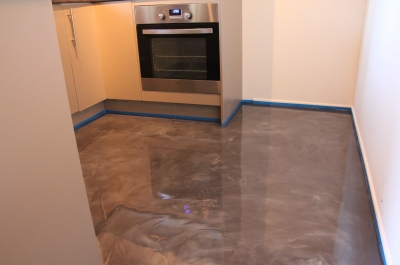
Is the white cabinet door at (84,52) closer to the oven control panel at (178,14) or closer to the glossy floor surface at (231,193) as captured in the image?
the glossy floor surface at (231,193)

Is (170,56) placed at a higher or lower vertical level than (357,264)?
higher

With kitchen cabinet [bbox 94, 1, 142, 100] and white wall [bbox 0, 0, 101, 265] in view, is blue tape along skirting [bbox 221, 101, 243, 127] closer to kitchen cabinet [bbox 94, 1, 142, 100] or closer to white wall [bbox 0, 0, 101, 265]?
Answer: kitchen cabinet [bbox 94, 1, 142, 100]

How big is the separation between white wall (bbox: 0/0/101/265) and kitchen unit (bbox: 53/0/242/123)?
196 centimetres

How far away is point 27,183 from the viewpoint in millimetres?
989

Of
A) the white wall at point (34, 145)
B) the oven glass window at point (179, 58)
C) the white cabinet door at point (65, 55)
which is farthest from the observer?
the oven glass window at point (179, 58)

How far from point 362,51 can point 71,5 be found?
2475mm

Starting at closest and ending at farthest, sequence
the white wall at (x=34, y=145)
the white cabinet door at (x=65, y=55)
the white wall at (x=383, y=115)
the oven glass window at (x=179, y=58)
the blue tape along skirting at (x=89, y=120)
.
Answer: the white wall at (x=34, y=145) → the white wall at (x=383, y=115) → the white cabinet door at (x=65, y=55) → the oven glass window at (x=179, y=58) → the blue tape along skirting at (x=89, y=120)

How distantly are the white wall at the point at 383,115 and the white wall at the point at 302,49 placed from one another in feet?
1.30

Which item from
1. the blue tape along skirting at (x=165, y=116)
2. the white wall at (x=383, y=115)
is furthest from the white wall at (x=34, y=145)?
the blue tape along skirting at (x=165, y=116)

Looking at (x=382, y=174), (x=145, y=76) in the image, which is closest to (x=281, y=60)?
(x=145, y=76)

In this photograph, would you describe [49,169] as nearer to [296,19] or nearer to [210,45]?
[210,45]

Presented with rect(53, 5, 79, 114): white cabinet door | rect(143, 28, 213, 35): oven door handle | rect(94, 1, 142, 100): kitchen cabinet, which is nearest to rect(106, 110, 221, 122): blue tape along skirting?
rect(94, 1, 142, 100): kitchen cabinet

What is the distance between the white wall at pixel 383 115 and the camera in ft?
4.84

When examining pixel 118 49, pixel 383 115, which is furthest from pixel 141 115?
pixel 383 115
